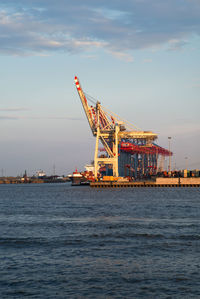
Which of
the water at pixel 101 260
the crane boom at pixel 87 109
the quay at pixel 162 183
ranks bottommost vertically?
the water at pixel 101 260

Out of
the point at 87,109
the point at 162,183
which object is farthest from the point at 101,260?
the point at 162,183

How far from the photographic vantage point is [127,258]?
21047 millimetres

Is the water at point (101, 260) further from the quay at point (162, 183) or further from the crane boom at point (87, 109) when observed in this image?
the quay at point (162, 183)

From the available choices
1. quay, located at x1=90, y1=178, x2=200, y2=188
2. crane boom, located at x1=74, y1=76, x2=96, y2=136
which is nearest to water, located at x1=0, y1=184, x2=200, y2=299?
crane boom, located at x1=74, y1=76, x2=96, y2=136

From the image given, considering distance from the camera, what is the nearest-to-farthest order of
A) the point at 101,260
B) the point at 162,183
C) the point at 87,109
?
the point at 101,260 < the point at 87,109 < the point at 162,183

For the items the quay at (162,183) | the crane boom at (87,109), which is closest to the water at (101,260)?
the crane boom at (87,109)

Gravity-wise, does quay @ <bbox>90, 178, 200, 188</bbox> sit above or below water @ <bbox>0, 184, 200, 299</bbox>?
above

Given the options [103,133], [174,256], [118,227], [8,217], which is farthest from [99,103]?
[174,256]

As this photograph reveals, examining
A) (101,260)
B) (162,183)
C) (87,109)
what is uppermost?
(87,109)

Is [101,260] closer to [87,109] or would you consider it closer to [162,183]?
[87,109]

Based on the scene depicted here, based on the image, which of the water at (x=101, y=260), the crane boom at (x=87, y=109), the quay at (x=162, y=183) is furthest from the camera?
the quay at (x=162, y=183)

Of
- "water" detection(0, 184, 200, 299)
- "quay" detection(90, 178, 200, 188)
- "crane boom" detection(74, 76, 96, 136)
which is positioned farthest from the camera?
"quay" detection(90, 178, 200, 188)

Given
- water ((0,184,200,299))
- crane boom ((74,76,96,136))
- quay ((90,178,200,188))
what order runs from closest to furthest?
water ((0,184,200,299)) < crane boom ((74,76,96,136)) < quay ((90,178,200,188))

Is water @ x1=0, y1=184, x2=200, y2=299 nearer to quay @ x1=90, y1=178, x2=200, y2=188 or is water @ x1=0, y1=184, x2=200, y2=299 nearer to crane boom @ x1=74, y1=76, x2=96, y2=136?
crane boom @ x1=74, y1=76, x2=96, y2=136
